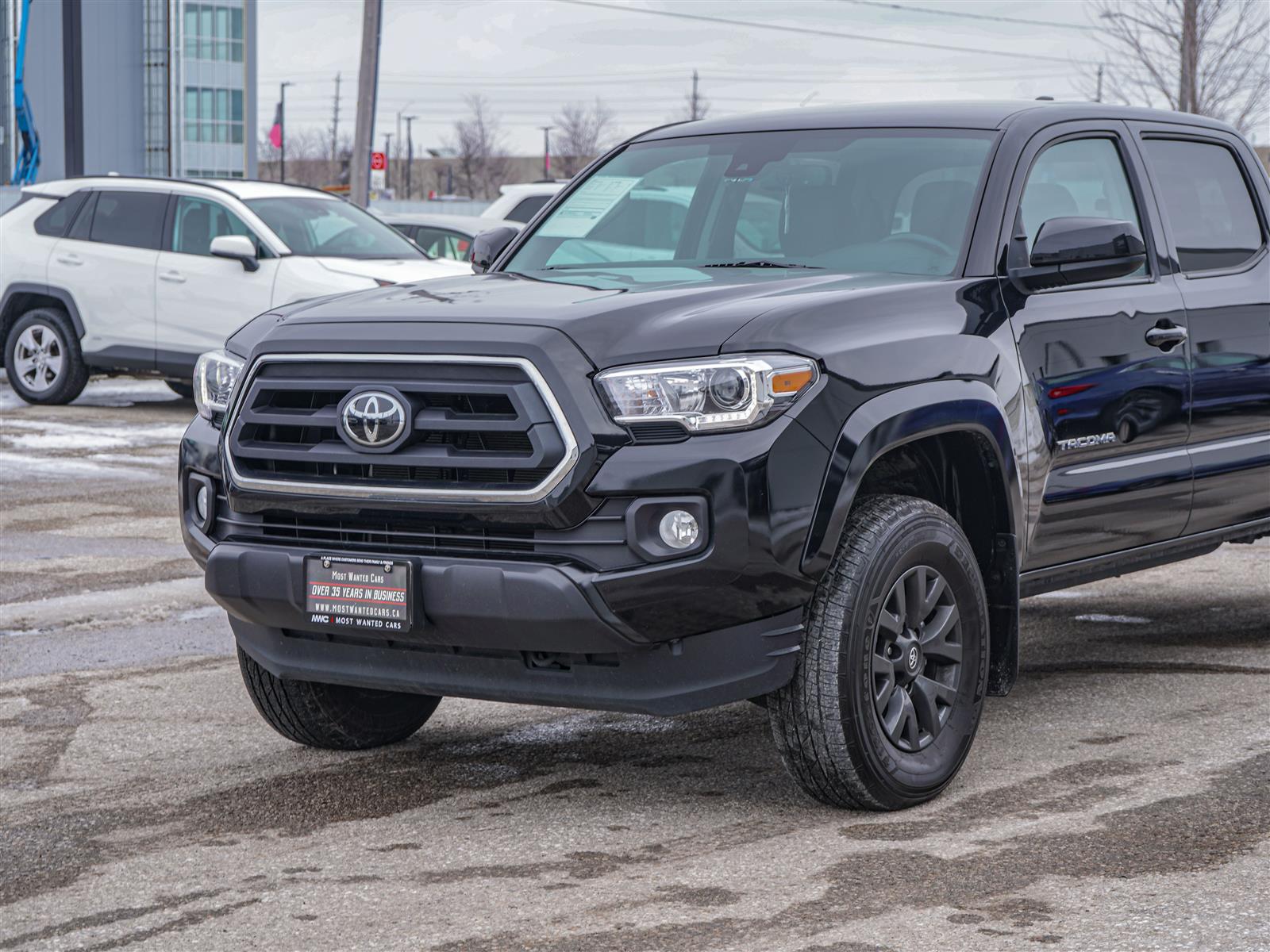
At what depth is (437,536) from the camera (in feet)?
13.7

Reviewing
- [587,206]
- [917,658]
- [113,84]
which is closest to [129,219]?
[587,206]

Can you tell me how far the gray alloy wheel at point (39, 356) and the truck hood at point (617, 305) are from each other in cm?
1118

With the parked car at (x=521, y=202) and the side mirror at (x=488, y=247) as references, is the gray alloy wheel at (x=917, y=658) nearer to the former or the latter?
the side mirror at (x=488, y=247)

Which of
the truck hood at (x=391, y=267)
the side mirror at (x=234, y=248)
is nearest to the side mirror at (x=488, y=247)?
the truck hood at (x=391, y=267)

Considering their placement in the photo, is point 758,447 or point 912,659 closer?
point 758,447

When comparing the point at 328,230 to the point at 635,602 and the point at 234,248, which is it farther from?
the point at 635,602

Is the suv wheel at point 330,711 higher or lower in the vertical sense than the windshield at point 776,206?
lower

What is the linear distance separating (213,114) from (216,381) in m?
75.0

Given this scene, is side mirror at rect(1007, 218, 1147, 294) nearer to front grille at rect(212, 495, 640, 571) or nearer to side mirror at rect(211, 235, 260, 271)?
front grille at rect(212, 495, 640, 571)

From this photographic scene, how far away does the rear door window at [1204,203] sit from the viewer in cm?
585

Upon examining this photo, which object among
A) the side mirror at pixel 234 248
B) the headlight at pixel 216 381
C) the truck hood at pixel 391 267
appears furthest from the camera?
the truck hood at pixel 391 267

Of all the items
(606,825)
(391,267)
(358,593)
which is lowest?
(606,825)

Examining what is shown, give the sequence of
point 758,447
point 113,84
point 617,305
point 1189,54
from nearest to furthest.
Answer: point 758,447 < point 617,305 < point 1189,54 < point 113,84

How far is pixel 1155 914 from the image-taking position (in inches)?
143
